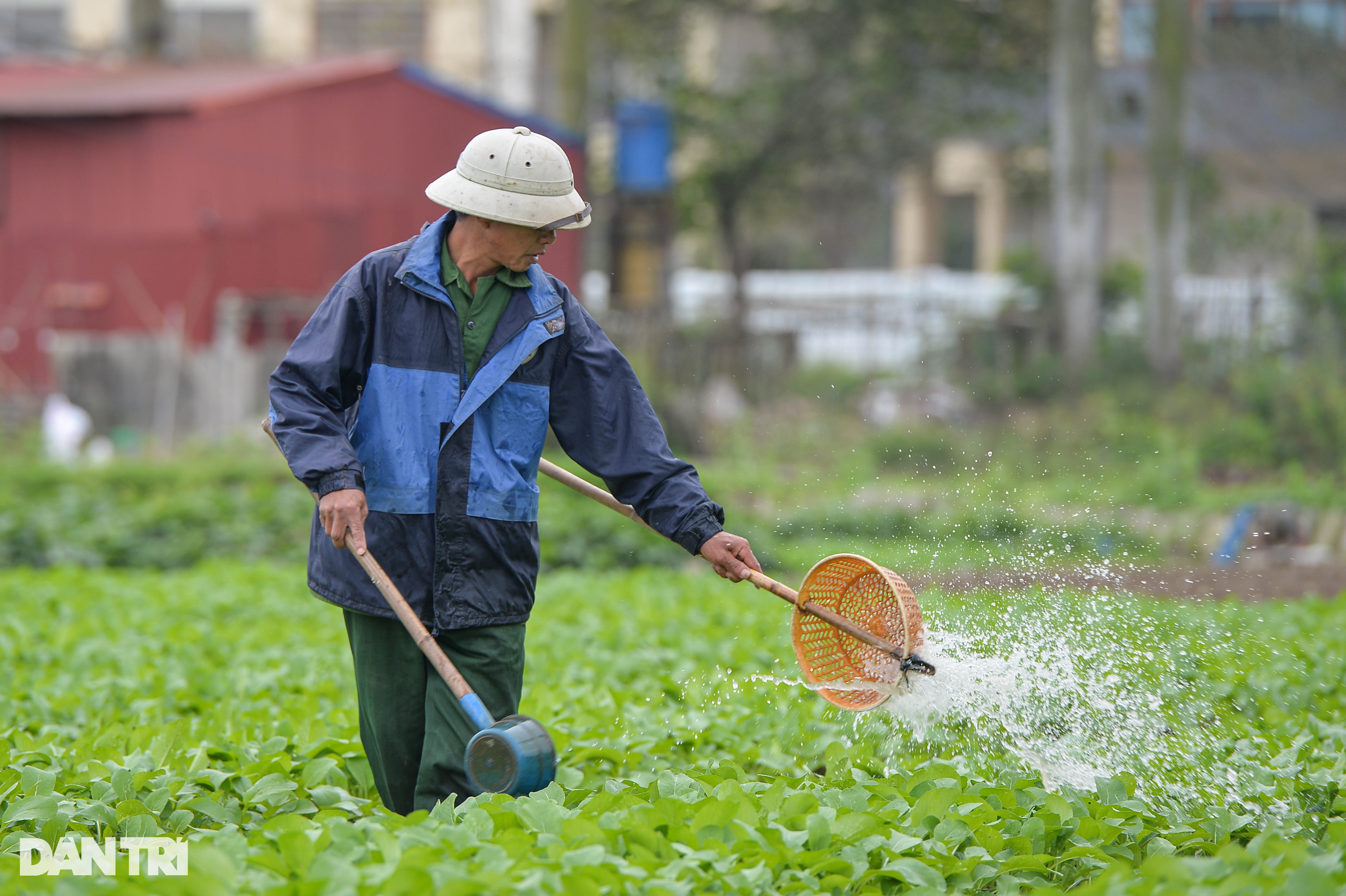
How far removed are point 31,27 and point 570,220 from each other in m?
34.1

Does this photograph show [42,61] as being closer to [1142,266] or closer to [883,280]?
[883,280]

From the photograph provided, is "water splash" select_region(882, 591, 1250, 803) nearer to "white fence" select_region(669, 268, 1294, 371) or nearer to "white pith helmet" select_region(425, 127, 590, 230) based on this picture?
"white pith helmet" select_region(425, 127, 590, 230)

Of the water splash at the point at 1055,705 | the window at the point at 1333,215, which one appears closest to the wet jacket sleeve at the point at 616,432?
the water splash at the point at 1055,705

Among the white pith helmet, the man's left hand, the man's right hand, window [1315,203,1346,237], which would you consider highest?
window [1315,203,1346,237]

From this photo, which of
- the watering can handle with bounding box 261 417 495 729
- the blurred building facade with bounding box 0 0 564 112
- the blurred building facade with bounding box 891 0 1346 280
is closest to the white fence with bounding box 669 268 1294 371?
the blurred building facade with bounding box 891 0 1346 280

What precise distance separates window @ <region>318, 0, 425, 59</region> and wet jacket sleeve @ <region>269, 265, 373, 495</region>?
1034 inches

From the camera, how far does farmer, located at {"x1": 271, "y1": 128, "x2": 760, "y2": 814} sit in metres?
3.73

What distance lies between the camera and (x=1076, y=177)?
15.5 meters

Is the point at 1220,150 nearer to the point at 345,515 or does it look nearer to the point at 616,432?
the point at 616,432

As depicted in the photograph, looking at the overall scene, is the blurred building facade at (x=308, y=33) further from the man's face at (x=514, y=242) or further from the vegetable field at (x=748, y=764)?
the man's face at (x=514, y=242)

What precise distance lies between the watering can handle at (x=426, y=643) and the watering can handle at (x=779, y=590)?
62 centimetres

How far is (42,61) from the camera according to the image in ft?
68.4

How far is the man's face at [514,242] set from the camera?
3.76 metres

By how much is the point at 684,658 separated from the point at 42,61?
18.7 metres
